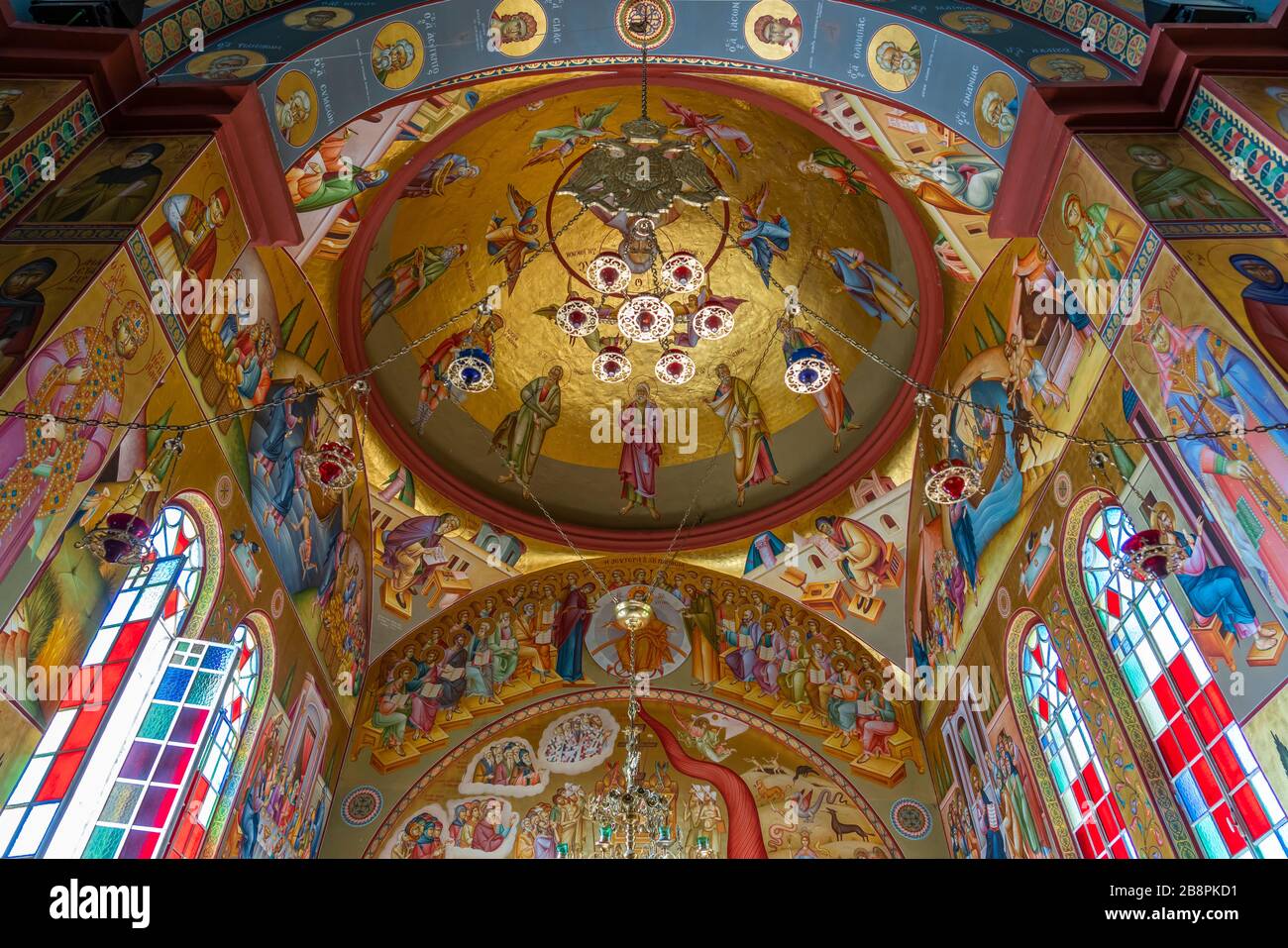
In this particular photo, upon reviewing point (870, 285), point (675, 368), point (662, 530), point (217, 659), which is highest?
point (870, 285)

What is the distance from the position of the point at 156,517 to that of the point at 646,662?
24.7 ft

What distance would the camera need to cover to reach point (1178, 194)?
7633 millimetres

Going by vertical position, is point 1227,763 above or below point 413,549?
below

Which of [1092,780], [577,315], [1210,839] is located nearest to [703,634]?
[577,315]

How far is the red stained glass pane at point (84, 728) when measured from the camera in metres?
7.81

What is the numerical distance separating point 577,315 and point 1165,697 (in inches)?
299

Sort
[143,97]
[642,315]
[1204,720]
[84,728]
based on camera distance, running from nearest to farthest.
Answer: [1204,720]
[84,728]
[143,97]
[642,315]

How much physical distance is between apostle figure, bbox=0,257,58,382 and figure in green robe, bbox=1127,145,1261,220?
7655mm

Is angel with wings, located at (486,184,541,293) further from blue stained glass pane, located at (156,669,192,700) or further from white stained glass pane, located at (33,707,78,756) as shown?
white stained glass pane, located at (33,707,78,756)

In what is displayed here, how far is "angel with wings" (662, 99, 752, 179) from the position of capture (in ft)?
38.6

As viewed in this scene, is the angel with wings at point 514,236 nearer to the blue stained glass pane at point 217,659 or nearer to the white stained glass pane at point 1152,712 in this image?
the blue stained glass pane at point 217,659

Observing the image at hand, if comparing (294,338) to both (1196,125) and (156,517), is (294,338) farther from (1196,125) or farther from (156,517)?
(1196,125)

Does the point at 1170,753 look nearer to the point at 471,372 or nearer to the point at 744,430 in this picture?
the point at 744,430

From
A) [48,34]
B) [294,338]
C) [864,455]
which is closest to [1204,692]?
[864,455]
